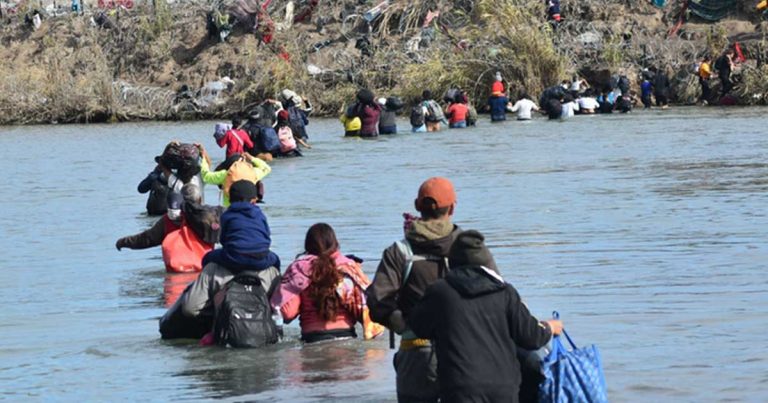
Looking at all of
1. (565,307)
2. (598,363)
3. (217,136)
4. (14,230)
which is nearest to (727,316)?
(565,307)

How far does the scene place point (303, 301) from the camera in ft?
36.2

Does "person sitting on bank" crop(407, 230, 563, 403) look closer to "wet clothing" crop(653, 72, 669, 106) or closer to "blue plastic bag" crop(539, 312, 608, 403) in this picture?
"blue plastic bag" crop(539, 312, 608, 403)

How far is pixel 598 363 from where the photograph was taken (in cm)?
739

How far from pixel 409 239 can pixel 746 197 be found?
13.7 metres

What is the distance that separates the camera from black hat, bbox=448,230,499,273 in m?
7.05

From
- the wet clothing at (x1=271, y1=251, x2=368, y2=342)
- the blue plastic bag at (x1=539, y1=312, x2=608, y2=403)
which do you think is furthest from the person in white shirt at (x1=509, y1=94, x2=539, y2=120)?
the blue plastic bag at (x1=539, y1=312, x2=608, y2=403)

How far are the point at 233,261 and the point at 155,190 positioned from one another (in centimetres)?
933

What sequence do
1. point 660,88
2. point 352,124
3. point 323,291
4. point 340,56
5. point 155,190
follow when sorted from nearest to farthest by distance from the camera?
point 323,291 → point 155,190 → point 352,124 → point 660,88 → point 340,56

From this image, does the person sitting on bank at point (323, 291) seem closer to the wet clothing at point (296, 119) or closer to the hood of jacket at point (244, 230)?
the hood of jacket at point (244, 230)

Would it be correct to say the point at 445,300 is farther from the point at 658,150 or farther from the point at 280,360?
the point at 658,150

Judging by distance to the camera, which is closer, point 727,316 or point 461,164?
point 727,316

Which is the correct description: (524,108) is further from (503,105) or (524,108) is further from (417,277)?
(417,277)

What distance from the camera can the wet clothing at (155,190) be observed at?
1938 centimetres

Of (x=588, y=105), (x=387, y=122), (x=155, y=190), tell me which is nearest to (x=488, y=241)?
(x=155, y=190)
